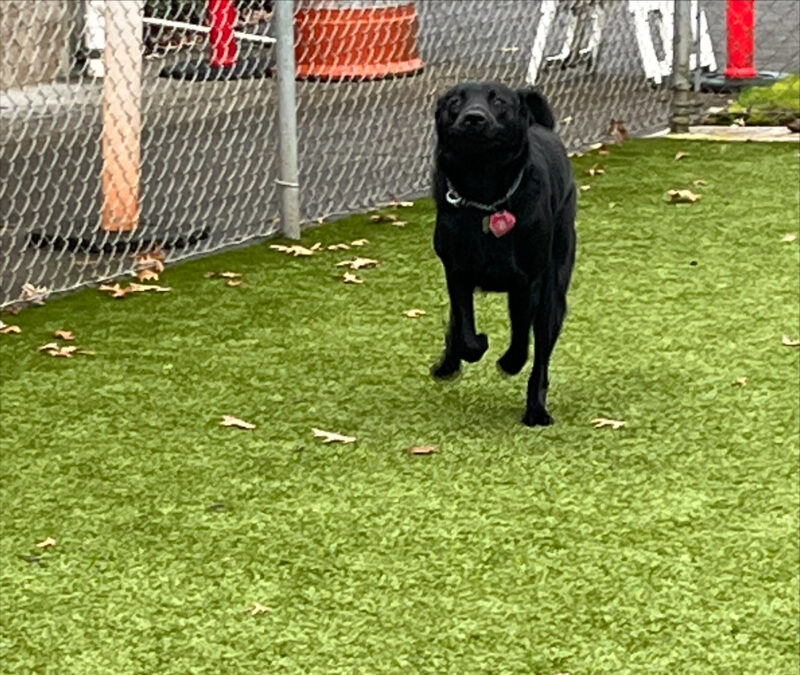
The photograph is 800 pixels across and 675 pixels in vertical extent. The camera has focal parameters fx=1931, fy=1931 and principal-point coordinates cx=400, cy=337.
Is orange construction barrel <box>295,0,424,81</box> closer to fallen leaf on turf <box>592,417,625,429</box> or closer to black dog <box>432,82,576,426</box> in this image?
fallen leaf on turf <box>592,417,625,429</box>

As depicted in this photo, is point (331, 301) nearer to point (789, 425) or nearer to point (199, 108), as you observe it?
point (789, 425)

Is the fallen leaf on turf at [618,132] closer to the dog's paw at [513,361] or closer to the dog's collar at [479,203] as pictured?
the dog's paw at [513,361]

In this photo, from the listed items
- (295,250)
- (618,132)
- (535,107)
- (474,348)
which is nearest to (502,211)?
(535,107)

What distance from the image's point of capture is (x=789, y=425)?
5406 millimetres

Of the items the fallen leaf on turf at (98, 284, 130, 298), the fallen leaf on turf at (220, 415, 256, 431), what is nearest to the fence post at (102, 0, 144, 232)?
the fallen leaf on turf at (98, 284, 130, 298)

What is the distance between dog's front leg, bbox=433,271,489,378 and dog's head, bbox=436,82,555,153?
0.45 meters

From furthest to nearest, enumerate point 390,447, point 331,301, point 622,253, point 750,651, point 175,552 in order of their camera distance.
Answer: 1. point 622,253
2. point 331,301
3. point 390,447
4. point 175,552
5. point 750,651

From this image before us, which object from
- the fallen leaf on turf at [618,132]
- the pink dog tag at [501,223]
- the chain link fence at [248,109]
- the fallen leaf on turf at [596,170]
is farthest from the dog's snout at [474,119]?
the fallen leaf on turf at [618,132]

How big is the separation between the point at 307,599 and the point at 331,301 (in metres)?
2.95

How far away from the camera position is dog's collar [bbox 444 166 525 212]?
472cm

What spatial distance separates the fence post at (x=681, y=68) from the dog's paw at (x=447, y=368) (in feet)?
17.7

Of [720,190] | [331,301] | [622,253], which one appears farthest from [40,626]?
[720,190]

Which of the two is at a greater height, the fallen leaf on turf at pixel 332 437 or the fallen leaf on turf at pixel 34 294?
the fallen leaf on turf at pixel 332 437

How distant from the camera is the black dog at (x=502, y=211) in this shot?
452 cm
